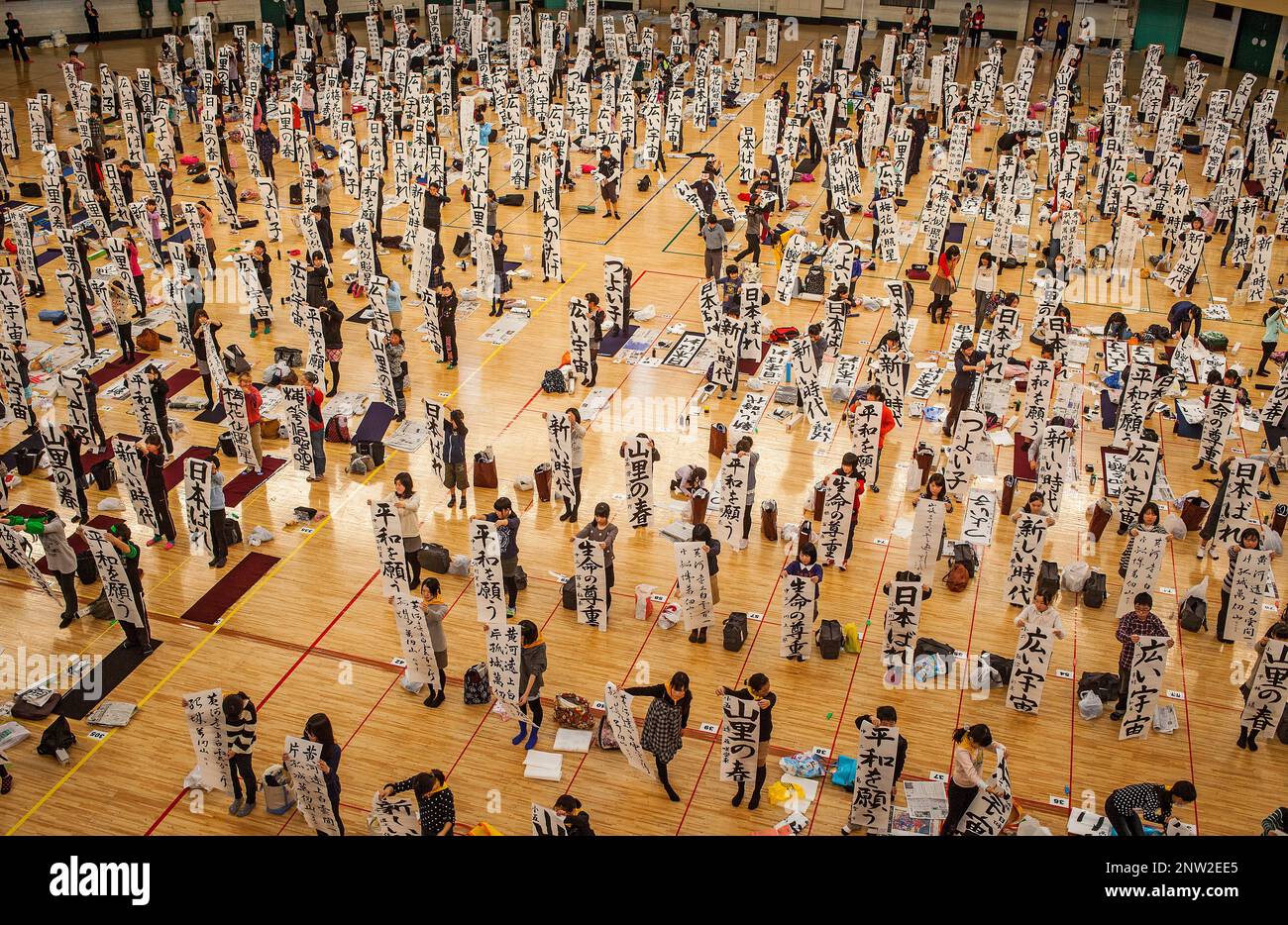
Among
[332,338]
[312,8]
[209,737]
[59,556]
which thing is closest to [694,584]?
[209,737]

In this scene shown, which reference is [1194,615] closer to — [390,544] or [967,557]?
[967,557]

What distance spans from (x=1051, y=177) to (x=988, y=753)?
20.3 m

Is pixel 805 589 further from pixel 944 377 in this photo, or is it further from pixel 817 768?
pixel 944 377

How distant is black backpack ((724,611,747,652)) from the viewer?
1356 cm

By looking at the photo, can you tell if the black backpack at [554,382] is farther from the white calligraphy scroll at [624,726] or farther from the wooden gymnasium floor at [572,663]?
the white calligraphy scroll at [624,726]

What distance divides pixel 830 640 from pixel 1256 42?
125 ft

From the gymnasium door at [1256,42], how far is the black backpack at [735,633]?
37321 millimetres

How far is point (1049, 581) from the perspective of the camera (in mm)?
14531

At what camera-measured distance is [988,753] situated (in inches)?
488

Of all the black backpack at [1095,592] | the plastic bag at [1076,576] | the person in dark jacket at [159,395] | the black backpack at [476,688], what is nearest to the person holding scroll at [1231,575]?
the black backpack at [1095,592]

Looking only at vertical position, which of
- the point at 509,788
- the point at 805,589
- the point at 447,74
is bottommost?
the point at 509,788

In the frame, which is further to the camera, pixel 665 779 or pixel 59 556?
pixel 59 556

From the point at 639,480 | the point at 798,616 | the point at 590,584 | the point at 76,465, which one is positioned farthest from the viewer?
the point at 76,465

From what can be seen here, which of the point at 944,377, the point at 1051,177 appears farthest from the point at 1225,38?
the point at 944,377
